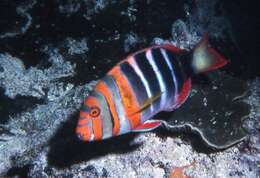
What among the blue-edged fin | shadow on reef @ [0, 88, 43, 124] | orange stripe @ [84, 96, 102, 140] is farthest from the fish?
shadow on reef @ [0, 88, 43, 124]

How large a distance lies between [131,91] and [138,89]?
0.21ft

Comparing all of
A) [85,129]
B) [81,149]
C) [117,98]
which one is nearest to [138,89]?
[117,98]

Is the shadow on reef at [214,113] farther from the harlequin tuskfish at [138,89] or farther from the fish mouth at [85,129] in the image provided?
the fish mouth at [85,129]

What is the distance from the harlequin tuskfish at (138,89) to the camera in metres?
2.53

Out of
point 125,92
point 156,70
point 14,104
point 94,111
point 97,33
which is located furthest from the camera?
point 14,104

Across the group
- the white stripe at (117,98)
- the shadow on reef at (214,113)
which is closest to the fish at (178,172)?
the shadow on reef at (214,113)

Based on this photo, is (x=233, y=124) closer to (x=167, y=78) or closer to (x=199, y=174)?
(x=199, y=174)

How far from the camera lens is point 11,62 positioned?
169 inches

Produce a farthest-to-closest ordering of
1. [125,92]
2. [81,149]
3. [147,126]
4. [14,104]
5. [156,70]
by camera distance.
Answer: [14,104], [81,149], [147,126], [156,70], [125,92]

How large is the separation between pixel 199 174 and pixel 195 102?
931mm

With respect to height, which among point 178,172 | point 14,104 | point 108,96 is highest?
point 108,96

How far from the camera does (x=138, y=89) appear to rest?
2633 millimetres

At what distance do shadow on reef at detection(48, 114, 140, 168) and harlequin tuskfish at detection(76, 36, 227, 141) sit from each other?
1.44 m

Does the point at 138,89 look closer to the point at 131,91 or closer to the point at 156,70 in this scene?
the point at 131,91
